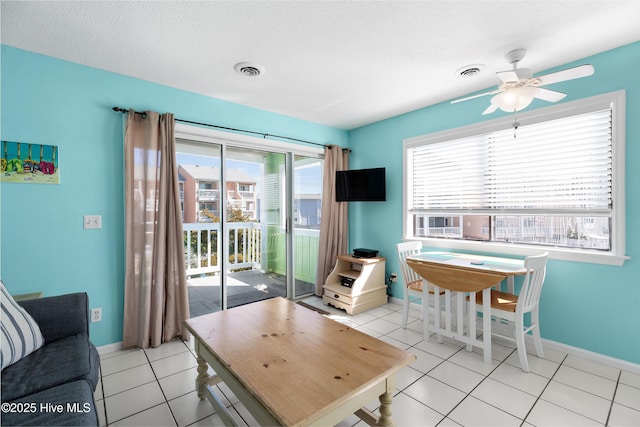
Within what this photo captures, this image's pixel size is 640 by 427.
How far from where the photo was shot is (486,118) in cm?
289

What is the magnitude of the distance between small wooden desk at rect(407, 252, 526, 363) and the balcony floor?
1.83 metres

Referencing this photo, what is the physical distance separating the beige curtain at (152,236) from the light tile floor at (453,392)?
242mm

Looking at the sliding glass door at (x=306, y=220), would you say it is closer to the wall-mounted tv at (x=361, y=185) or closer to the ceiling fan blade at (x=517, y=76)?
the wall-mounted tv at (x=361, y=185)

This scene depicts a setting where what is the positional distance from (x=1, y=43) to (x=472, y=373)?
411 centimetres

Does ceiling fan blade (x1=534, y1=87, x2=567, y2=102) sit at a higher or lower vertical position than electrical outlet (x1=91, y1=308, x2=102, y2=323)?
higher

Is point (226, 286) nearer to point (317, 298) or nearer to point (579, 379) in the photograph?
point (317, 298)

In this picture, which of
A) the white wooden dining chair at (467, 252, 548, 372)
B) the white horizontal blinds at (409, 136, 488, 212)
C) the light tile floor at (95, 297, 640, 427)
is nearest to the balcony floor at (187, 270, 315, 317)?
the light tile floor at (95, 297, 640, 427)

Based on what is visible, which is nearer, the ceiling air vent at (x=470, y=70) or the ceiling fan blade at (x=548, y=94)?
the ceiling fan blade at (x=548, y=94)

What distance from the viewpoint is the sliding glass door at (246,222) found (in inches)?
121

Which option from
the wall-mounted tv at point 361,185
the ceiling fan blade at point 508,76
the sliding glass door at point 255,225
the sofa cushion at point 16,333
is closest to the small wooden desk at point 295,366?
the sofa cushion at point 16,333

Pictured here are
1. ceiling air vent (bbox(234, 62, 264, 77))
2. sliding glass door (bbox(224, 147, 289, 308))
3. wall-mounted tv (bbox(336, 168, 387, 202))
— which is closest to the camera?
ceiling air vent (bbox(234, 62, 264, 77))

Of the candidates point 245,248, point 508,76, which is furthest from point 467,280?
point 245,248

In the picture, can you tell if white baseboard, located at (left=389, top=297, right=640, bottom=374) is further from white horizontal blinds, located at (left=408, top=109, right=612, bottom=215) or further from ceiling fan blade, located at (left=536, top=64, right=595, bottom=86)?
ceiling fan blade, located at (left=536, top=64, right=595, bottom=86)

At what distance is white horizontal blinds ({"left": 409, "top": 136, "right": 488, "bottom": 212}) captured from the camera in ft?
10.0
